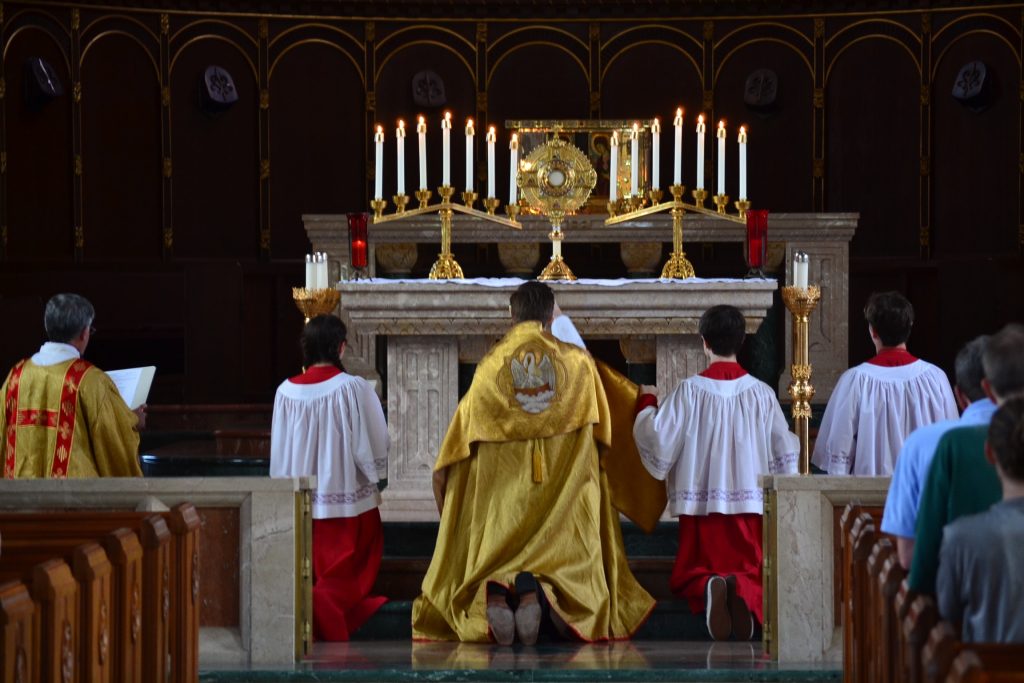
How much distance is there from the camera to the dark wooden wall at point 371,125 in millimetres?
13609

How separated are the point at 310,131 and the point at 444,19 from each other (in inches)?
60.8

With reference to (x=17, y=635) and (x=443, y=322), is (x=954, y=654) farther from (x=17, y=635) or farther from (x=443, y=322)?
(x=443, y=322)

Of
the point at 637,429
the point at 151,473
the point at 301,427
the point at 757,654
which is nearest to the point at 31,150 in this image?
the point at 151,473

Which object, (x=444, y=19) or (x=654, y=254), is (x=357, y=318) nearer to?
(x=654, y=254)

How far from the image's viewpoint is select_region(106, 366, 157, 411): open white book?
7.22m

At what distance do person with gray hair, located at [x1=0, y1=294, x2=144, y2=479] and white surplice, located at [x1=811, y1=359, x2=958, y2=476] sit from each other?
10.1ft

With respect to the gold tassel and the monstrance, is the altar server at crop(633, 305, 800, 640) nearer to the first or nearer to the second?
the gold tassel

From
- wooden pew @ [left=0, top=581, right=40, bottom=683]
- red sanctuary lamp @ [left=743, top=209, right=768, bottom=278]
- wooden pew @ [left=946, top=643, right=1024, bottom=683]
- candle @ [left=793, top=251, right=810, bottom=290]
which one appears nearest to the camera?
wooden pew @ [left=946, top=643, right=1024, bottom=683]

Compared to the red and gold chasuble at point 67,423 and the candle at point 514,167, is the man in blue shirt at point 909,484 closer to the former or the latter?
the red and gold chasuble at point 67,423

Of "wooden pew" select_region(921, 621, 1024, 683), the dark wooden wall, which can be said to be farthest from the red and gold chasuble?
the dark wooden wall

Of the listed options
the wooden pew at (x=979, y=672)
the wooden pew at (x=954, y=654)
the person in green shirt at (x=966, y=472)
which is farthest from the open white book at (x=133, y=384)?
the wooden pew at (x=979, y=672)

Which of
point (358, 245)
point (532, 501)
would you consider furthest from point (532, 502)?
point (358, 245)

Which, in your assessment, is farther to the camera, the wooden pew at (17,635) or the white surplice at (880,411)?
the white surplice at (880,411)

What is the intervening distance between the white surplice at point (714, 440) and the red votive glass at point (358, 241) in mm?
2403
